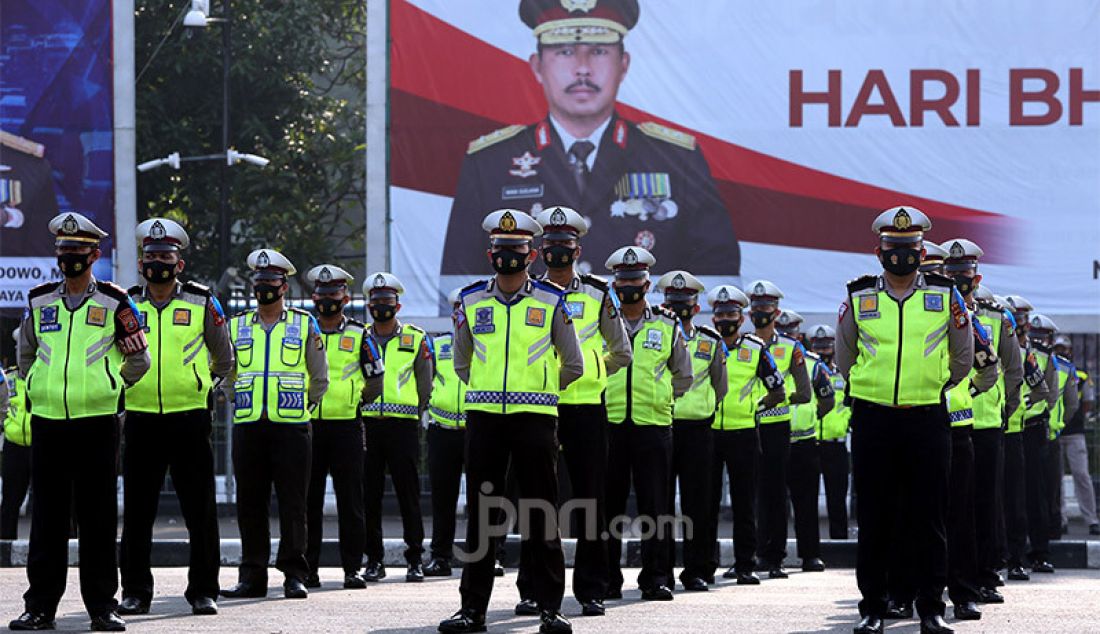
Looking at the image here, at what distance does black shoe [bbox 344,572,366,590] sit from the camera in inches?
580

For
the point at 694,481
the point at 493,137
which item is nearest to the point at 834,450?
the point at 694,481

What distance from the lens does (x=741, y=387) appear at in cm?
1606

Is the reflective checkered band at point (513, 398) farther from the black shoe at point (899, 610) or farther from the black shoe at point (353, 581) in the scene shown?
the black shoe at point (353, 581)

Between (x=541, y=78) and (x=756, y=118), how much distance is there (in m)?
2.66

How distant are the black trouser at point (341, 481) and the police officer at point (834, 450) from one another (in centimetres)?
609

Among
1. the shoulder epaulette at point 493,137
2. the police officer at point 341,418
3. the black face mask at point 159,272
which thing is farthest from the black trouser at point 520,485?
the shoulder epaulette at point 493,137

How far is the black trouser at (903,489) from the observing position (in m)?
Answer: 11.2

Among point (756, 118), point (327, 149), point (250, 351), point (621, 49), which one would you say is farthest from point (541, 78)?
point (250, 351)

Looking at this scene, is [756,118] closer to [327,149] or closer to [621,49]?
[621,49]

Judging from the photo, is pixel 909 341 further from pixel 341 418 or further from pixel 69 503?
pixel 341 418

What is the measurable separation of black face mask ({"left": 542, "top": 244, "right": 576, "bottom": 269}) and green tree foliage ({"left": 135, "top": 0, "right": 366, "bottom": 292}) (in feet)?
70.7

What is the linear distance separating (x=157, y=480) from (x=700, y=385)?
13.4 ft

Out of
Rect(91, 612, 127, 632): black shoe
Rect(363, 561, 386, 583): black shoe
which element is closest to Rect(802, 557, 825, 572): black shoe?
Rect(363, 561, 386, 583): black shoe

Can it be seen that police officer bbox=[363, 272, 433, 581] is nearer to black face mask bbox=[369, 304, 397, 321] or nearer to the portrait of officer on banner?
black face mask bbox=[369, 304, 397, 321]
